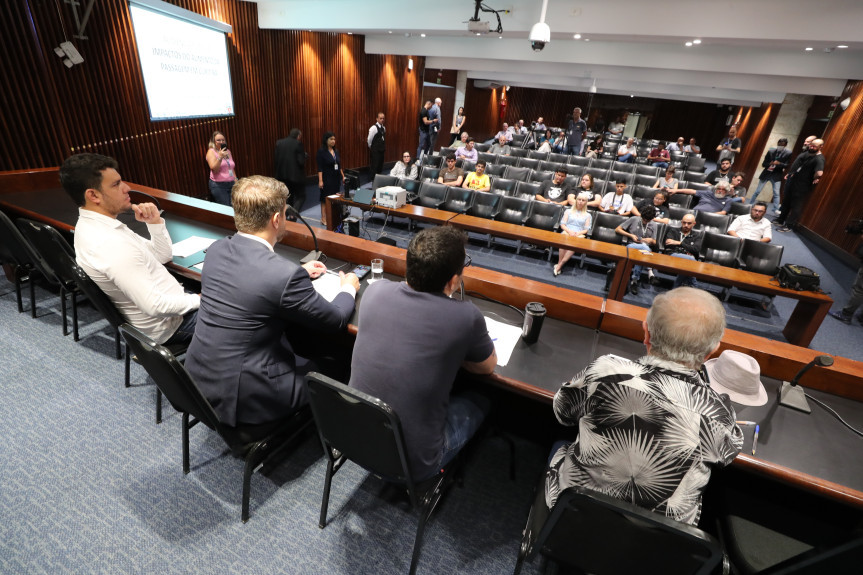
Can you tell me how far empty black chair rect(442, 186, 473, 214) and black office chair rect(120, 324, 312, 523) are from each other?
4.27 metres

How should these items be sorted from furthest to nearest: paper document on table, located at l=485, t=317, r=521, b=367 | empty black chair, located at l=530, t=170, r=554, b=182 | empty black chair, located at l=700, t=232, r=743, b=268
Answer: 1. empty black chair, located at l=530, t=170, r=554, b=182
2. empty black chair, located at l=700, t=232, r=743, b=268
3. paper document on table, located at l=485, t=317, r=521, b=367

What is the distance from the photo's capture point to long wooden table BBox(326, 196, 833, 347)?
3.29m

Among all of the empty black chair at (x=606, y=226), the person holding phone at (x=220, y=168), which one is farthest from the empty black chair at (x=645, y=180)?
the person holding phone at (x=220, y=168)

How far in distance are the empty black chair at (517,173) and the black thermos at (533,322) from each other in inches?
234

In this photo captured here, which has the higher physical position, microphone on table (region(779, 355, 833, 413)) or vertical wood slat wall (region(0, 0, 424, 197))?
vertical wood slat wall (region(0, 0, 424, 197))

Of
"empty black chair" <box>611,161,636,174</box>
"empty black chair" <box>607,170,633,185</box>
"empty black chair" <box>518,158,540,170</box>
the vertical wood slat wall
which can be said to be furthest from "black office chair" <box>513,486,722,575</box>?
"empty black chair" <box>611,161,636,174</box>

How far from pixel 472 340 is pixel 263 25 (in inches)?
280

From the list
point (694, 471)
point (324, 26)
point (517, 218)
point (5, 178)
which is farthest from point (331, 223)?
point (694, 471)

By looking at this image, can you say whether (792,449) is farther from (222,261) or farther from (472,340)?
(222,261)

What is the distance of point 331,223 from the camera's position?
16.2ft

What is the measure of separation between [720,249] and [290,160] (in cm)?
558

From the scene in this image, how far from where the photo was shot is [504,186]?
6340mm

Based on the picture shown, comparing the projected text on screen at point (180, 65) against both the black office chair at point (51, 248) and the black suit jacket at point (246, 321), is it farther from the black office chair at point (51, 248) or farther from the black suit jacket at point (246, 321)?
the black suit jacket at point (246, 321)

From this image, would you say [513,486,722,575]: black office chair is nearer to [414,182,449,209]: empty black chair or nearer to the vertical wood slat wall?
[414,182,449,209]: empty black chair
